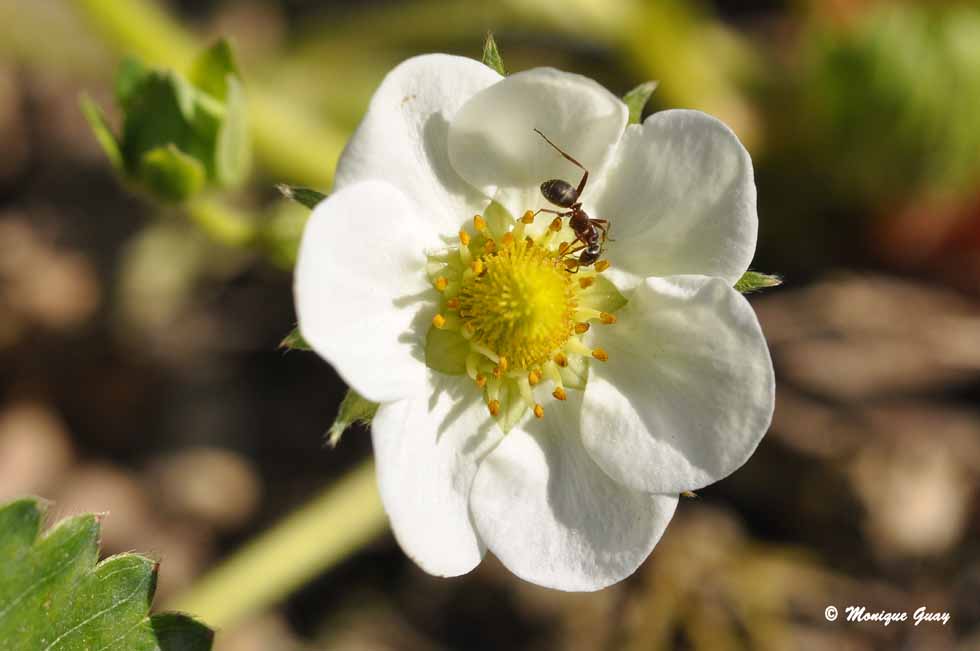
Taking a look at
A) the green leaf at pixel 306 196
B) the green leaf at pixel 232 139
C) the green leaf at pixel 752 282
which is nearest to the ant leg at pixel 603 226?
the green leaf at pixel 752 282

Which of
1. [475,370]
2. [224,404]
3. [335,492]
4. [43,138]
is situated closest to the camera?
[475,370]

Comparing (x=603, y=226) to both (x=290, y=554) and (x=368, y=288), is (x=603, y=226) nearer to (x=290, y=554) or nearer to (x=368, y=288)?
(x=368, y=288)

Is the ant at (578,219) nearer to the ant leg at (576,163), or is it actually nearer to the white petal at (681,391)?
the ant leg at (576,163)

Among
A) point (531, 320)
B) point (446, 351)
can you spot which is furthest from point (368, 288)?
point (531, 320)

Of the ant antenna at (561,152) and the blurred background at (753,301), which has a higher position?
the ant antenna at (561,152)

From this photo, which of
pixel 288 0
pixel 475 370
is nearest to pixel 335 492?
pixel 475 370

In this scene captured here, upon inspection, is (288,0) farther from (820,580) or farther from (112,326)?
(820,580)
